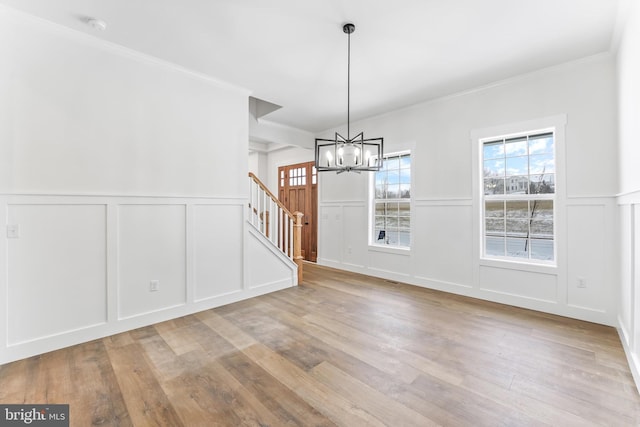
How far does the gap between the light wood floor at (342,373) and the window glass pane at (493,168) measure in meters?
1.85

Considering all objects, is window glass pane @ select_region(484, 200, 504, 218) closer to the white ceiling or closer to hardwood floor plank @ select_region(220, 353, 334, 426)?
the white ceiling

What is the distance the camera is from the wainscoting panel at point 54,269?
2.44m

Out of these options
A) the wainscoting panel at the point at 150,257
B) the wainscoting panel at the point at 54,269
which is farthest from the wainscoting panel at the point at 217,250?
the wainscoting panel at the point at 54,269

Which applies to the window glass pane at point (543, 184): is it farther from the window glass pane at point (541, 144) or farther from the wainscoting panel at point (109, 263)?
the wainscoting panel at point (109, 263)

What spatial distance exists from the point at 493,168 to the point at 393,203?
1.67 meters

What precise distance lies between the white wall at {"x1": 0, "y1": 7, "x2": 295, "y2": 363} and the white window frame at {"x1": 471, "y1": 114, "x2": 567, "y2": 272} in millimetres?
3380

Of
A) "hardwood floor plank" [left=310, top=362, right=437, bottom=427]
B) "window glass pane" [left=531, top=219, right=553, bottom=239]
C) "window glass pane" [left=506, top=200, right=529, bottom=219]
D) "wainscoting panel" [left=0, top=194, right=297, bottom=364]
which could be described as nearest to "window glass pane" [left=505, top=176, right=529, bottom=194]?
"window glass pane" [left=506, top=200, right=529, bottom=219]

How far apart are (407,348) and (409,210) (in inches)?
108

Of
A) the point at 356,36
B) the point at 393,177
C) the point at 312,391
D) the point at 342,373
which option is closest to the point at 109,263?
the point at 312,391

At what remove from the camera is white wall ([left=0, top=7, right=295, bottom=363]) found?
2.45 metres

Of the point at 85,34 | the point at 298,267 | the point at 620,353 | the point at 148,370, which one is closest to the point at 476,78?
the point at 620,353

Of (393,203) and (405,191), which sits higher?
(405,191)

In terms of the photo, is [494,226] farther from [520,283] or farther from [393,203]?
[393,203]

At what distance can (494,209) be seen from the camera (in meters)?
3.98
